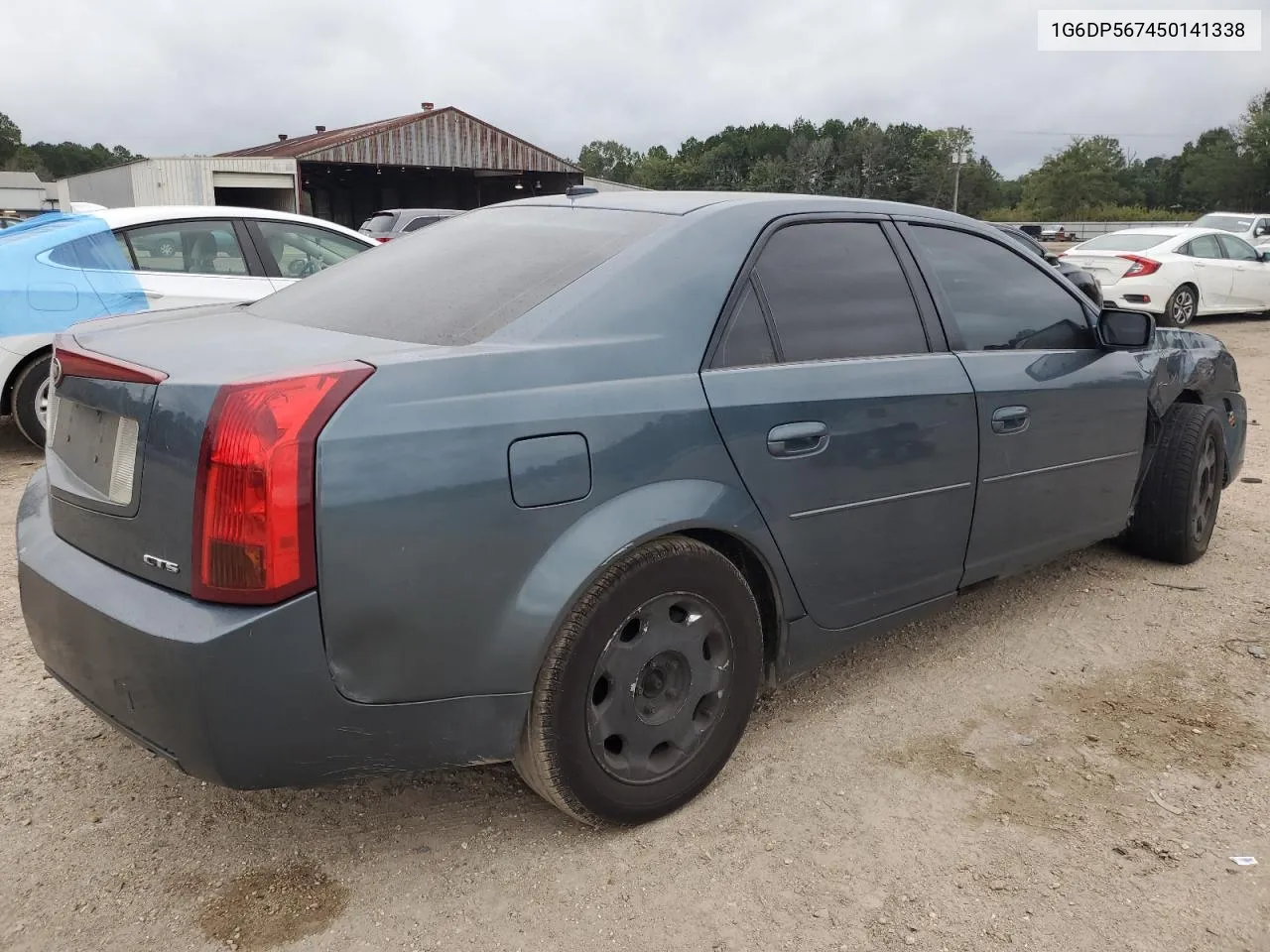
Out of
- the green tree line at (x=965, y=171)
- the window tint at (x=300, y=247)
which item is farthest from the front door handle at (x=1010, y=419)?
the green tree line at (x=965, y=171)

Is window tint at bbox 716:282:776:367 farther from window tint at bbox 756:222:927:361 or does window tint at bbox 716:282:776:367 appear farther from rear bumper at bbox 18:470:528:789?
rear bumper at bbox 18:470:528:789

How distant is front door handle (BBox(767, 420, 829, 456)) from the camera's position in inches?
100

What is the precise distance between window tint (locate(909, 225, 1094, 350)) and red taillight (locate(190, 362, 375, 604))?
84.1 inches

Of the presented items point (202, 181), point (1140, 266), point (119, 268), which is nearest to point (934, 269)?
point (119, 268)

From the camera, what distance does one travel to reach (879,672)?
3416mm

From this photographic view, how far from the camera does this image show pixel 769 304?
2.69m

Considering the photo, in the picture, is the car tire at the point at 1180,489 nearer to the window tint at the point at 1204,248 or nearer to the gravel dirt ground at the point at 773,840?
the gravel dirt ground at the point at 773,840

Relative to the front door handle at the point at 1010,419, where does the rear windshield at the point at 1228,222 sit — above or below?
above

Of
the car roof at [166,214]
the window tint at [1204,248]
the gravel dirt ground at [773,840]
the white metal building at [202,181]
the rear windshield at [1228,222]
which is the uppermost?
the white metal building at [202,181]

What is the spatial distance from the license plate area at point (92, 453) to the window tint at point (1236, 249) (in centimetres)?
1472

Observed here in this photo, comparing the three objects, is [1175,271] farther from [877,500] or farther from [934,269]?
[877,500]

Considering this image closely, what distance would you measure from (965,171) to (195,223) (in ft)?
268

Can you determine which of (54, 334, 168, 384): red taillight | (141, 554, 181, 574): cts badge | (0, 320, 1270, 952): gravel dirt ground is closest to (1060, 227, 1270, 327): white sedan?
(0, 320, 1270, 952): gravel dirt ground

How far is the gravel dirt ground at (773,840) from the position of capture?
215cm
